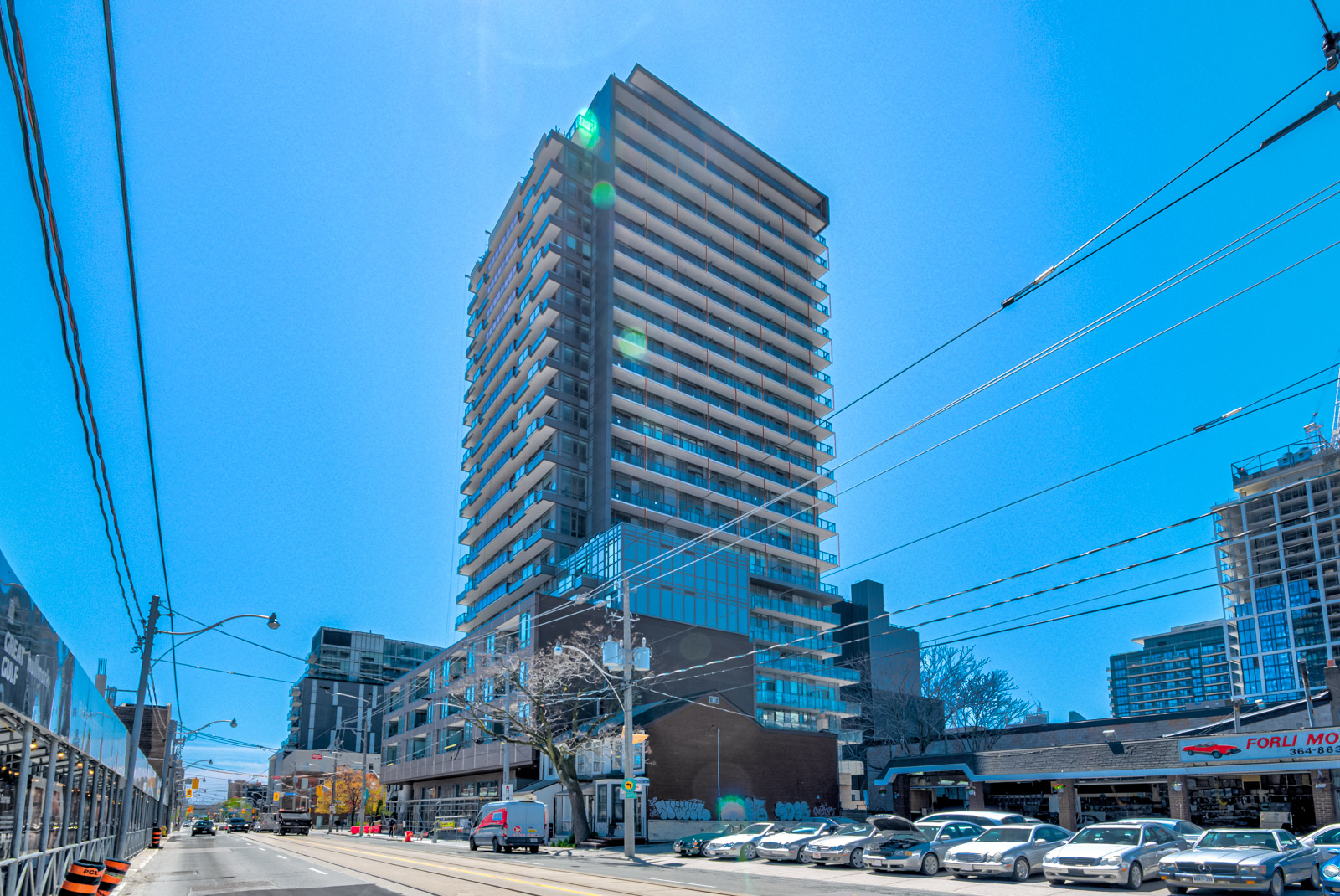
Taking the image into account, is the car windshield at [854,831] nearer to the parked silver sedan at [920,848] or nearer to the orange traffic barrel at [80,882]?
the parked silver sedan at [920,848]

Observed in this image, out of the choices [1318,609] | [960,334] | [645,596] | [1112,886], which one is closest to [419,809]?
[645,596]

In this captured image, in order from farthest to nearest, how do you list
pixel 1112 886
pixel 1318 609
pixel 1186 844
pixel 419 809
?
pixel 1318 609, pixel 419 809, pixel 1186 844, pixel 1112 886

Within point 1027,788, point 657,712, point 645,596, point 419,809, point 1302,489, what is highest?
point 1302,489

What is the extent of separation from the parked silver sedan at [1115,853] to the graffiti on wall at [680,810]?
98.2 feet

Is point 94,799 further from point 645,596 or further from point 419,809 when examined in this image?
point 419,809

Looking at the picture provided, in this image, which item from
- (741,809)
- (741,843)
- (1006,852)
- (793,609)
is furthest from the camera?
(793,609)

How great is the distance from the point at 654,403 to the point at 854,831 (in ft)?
222

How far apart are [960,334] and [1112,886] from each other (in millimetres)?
13443

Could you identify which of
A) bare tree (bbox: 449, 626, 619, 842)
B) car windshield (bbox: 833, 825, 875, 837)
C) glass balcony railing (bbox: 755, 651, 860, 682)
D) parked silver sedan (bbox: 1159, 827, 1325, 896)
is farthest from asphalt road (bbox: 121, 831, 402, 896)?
glass balcony railing (bbox: 755, 651, 860, 682)

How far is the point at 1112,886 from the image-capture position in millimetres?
20750

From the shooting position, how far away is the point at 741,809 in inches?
2046

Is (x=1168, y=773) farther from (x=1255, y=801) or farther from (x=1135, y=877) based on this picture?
(x=1135, y=877)

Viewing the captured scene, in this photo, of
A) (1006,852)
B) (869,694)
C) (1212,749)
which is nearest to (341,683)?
(869,694)

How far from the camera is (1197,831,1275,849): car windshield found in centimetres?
1911
